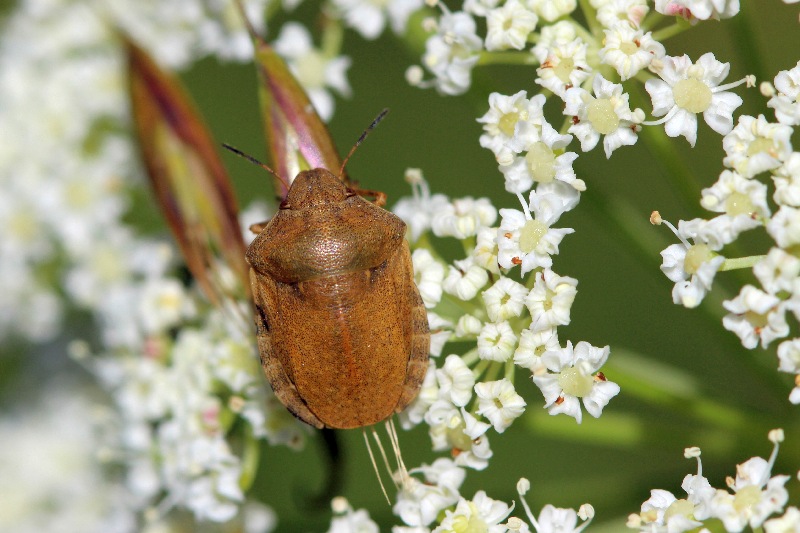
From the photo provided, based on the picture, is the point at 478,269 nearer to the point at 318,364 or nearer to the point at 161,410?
the point at 318,364

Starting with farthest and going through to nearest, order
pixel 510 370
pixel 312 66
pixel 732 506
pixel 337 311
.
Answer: pixel 312 66, pixel 510 370, pixel 337 311, pixel 732 506

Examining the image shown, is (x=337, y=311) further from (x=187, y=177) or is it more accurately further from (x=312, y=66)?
(x=312, y=66)

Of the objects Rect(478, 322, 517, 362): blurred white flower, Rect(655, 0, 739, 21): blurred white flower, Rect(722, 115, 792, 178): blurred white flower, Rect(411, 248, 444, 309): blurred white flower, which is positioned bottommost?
Rect(478, 322, 517, 362): blurred white flower

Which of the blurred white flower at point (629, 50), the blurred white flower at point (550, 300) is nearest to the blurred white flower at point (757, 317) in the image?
the blurred white flower at point (550, 300)

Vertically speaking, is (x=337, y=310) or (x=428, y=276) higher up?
(x=337, y=310)

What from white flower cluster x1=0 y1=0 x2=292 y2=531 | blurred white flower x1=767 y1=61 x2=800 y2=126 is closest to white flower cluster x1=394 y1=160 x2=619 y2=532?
blurred white flower x1=767 y1=61 x2=800 y2=126

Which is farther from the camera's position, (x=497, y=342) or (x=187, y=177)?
(x=187, y=177)

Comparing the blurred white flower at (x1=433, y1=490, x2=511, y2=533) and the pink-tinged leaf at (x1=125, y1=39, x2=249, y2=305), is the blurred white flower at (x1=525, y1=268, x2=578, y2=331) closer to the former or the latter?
the blurred white flower at (x1=433, y1=490, x2=511, y2=533)

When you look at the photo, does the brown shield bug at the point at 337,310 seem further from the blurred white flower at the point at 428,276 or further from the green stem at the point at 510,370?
the green stem at the point at 510,370

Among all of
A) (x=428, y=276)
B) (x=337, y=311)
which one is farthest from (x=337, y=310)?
(x=428, y=276)
